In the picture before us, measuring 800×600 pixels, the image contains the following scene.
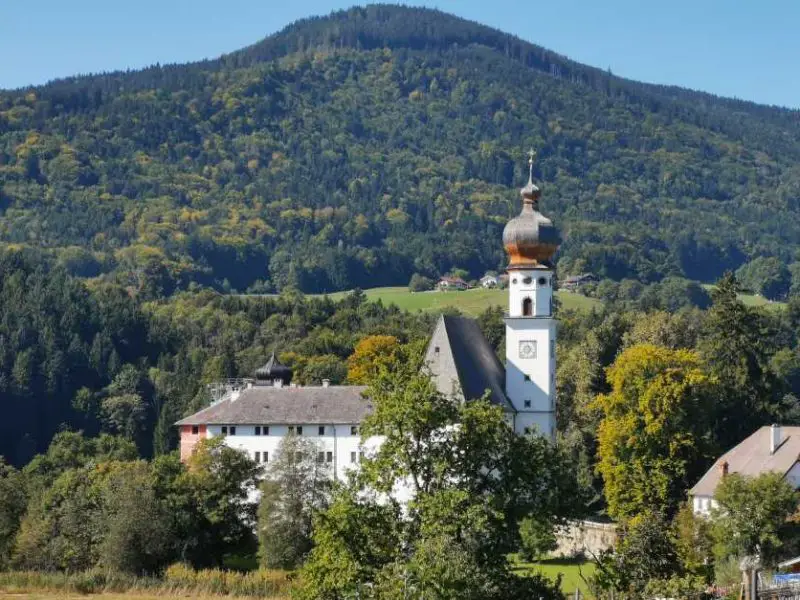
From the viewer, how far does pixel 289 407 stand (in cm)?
7762

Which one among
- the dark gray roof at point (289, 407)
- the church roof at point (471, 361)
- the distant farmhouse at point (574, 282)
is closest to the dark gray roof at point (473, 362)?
the church roof at point (471, 361)

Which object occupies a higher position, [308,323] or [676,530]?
[308,323]

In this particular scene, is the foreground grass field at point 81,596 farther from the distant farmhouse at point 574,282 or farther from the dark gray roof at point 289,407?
the distant farmhouse at point 574,282

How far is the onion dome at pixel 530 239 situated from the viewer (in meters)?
70.1

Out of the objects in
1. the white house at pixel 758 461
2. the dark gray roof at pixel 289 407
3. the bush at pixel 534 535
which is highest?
the dark gray roof at pixel 289 407

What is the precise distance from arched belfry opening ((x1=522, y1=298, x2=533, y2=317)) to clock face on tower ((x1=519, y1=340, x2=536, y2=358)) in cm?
119

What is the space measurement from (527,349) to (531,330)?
860 millimetres

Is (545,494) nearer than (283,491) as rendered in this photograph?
Yes

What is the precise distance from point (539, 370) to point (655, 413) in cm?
537

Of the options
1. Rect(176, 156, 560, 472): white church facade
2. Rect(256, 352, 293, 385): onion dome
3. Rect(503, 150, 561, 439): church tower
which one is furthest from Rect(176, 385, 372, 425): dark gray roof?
Rect(256, 352, 293, 385): onion dome

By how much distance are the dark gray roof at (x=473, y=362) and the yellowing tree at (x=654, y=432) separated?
485 cm

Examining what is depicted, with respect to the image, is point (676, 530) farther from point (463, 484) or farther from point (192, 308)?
point (192, 308)

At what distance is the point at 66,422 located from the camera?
132000 millimetres

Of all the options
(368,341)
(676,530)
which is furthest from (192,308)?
(676,530)
